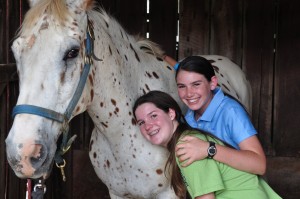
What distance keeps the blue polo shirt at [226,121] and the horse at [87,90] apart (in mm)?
397

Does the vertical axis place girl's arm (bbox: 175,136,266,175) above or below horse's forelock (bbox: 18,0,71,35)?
below

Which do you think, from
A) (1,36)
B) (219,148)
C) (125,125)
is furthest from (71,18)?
(1,36)

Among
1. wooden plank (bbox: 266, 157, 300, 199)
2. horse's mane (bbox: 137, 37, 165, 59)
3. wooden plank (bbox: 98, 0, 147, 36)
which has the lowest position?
wooden plank (bbox: 266, 157, 300, 199)

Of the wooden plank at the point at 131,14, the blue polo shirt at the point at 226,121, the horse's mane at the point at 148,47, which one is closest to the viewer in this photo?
the blue polo shirt at the point at 226,121

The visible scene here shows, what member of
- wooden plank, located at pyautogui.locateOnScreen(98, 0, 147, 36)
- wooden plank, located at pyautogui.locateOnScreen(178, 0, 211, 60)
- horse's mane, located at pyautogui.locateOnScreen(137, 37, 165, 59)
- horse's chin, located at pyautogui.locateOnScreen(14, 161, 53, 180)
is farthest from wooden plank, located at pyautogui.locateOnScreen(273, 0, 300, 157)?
horse's chin, located at pyautogui.locateOnScreen(14, 161, 53, 180)

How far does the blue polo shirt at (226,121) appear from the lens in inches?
86.9

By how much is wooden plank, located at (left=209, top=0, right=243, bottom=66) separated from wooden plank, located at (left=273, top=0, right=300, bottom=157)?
0.37 m

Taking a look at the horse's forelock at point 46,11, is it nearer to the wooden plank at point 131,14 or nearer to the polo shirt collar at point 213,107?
the polo shirt collar at point 213,107

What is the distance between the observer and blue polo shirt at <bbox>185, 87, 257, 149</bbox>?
2207 millimetres

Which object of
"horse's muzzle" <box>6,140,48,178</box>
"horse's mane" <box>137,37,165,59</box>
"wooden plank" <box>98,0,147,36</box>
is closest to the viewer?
"horse's muzzle" <box>6,140,48,178</box>

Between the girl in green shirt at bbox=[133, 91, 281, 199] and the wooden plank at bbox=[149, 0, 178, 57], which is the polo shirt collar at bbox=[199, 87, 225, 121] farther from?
the wooden plank at bbox=[149, 0, 178, 57]

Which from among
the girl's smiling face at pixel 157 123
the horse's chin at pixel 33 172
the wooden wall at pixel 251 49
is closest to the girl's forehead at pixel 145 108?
the girl's smiling face at pixel 157 123

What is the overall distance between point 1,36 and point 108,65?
1.18 meters

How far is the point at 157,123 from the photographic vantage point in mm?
2311
